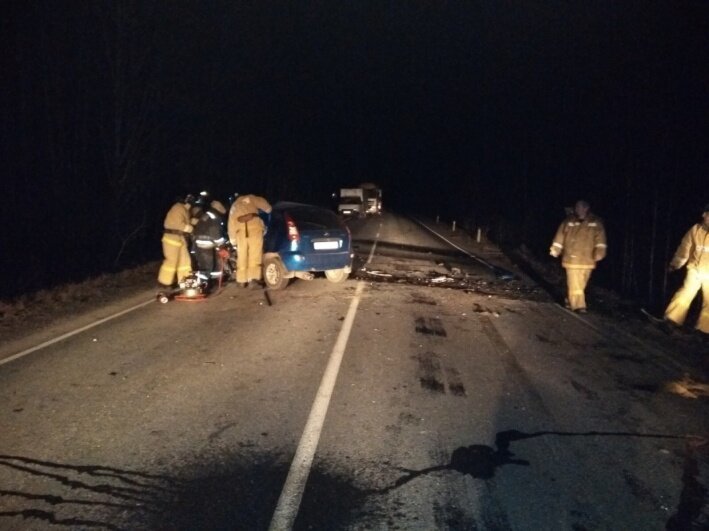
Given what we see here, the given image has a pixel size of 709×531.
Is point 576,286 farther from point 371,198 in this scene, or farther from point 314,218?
point 371,198

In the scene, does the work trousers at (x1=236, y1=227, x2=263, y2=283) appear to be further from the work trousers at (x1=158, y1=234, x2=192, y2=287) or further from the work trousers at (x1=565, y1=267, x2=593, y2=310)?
the work trousers at (x1=565, y1=267, x2=593, y2=310)

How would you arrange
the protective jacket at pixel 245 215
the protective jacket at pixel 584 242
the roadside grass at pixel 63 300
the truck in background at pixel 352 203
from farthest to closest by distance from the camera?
the truck in background at pixel 352 203, the protective jacket at pixel 245 215, the protective jacket at pixel 584 242, the roadside grass at pixel 63 300

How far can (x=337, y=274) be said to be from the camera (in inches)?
566

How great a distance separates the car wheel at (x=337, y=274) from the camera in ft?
46.9

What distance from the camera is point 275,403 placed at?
630cm

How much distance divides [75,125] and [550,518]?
901 inches

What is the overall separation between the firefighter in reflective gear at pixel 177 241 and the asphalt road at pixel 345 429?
2.20 meters

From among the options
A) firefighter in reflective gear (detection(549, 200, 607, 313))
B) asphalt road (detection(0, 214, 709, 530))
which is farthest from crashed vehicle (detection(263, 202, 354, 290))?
firefighter in reflective gear (detection(549, 200, 607, 313))

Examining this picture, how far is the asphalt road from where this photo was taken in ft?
14.0

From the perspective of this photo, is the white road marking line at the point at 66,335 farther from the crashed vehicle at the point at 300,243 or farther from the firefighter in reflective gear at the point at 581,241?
the firefighter in reflective gear at the point at 581,241

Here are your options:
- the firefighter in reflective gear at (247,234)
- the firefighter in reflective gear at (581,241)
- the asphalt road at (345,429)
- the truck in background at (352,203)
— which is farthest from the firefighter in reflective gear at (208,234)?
the truck in background at (352,203)

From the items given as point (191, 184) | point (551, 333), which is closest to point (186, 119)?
point (191, 184)

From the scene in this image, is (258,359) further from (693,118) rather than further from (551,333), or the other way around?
(693,118)

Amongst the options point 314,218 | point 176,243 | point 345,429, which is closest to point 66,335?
point 176,243
